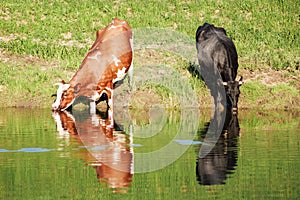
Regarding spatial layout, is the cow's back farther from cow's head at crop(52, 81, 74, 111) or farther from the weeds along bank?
cow's head at crop(52, 81, 74, 111)

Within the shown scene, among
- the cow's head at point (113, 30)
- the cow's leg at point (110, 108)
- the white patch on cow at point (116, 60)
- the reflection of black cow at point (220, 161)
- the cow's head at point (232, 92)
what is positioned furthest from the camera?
the cow's head at point (113, 30)

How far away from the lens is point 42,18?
108 ft

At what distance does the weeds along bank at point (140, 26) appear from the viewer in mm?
25266

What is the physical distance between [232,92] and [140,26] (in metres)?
9.25

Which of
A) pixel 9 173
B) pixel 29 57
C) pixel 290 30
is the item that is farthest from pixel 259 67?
pixel 9 173

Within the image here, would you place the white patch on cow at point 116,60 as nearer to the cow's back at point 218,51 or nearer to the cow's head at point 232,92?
the cow's back at point 218,51

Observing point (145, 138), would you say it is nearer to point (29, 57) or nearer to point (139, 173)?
point (139, 173)

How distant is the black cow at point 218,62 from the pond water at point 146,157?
3.63ft

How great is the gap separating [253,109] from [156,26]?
914 centimetres

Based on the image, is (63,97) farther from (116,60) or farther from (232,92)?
(232,92)

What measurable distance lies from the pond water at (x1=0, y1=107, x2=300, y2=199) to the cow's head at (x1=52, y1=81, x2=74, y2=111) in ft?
3.23

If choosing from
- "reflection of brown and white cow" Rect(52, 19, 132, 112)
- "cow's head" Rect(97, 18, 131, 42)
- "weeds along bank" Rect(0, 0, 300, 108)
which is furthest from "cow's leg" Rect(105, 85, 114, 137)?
"weeds along bank" Rect(0, 0, 300, 108)

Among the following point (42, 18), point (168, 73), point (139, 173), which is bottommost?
point (139, 173)

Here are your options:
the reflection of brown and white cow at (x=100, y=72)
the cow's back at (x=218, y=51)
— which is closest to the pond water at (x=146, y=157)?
the reflection of brown and white cow at (x=100, y=72)
